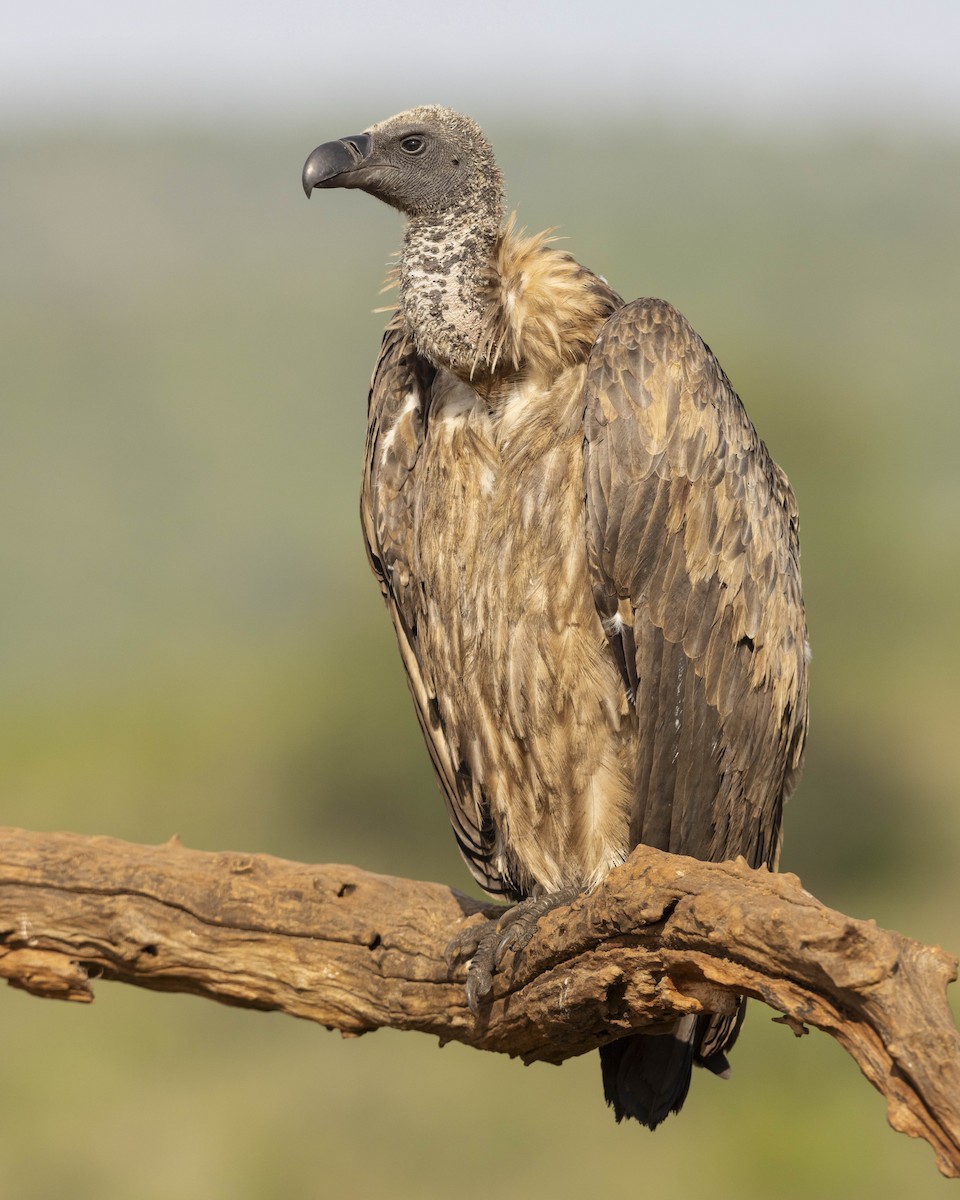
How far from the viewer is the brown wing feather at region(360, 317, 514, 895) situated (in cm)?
639

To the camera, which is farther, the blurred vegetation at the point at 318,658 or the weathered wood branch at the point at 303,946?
the blurred vegetation at the point at 318,658

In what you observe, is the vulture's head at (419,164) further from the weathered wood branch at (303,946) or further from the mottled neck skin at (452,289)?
the weathered wood branch at (303,946)

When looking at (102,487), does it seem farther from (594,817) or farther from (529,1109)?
(594,817)

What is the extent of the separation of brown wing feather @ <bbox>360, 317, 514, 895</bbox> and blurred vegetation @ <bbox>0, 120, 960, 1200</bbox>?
0.56 m

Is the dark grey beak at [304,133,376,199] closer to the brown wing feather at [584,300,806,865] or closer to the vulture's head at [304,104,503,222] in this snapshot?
the vulture's head at [304,104,503,222]

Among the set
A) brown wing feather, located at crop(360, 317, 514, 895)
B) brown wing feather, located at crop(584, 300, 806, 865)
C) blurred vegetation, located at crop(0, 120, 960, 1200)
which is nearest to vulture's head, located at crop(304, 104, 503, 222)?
blurred vegetation, located at crop(0, 120, 960, 1200)

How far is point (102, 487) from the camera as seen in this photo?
80625 mm

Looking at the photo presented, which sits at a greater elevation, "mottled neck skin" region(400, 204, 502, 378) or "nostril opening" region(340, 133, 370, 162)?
"nostril opening" region(340, 133, 370, 162)

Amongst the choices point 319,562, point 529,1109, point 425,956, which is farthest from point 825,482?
point 319,562

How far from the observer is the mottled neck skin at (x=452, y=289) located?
19.1 feet

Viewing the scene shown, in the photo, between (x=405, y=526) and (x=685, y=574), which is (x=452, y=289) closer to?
(x=405, y=526)

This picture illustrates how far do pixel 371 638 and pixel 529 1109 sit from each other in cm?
1152

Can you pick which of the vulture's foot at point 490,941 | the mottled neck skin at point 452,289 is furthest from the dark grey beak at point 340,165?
the vulture's foot at point 490,941

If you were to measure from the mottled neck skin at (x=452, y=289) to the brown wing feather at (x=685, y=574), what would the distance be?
53 centimetres
